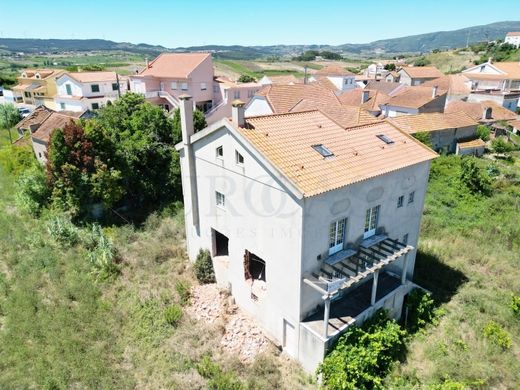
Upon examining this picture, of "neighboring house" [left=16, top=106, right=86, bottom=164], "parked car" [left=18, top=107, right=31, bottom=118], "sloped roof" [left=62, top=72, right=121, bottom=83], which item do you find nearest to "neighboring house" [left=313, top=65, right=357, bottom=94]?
"sloped roof" [left=62, top=72, right=121, bottom=83]

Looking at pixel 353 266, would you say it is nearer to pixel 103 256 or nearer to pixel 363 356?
pixel 363 356

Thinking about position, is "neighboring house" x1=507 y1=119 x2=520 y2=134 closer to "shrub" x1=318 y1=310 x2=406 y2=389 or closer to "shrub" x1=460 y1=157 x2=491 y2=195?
"shrub" x1=460 y1=157 x2=491 y2=195

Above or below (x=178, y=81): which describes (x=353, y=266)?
below

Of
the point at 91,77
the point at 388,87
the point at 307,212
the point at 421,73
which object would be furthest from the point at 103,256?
the point at 421,73

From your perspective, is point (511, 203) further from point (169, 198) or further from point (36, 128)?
point (36, 128)

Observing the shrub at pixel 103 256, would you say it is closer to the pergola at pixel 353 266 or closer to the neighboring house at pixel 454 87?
the pergola at pixel 353 266
